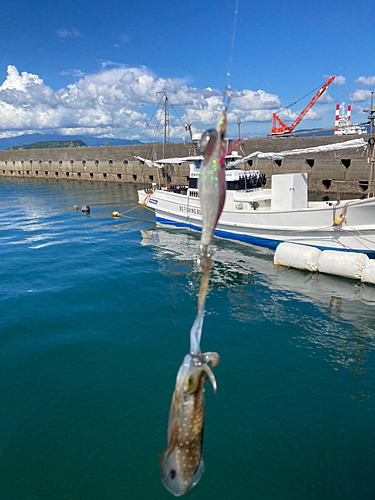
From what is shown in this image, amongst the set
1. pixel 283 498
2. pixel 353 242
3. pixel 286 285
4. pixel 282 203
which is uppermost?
pixel 282 203

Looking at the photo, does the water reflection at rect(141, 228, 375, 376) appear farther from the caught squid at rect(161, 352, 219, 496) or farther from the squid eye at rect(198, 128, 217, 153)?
the squid eye at rect(198, 128, 217, 153)

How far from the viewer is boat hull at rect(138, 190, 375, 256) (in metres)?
17.1

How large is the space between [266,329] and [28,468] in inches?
289

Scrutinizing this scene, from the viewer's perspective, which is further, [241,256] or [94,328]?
[241,256]

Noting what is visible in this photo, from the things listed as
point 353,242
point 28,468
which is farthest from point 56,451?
point 353,242

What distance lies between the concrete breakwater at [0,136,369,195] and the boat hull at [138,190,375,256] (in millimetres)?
1774

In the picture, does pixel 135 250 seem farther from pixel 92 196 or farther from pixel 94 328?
pixel 92 196

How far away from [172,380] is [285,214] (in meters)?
13.8

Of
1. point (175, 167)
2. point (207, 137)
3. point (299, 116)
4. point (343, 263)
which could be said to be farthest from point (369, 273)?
point (299, 116)

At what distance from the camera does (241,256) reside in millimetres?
19391

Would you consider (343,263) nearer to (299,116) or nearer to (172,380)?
(172,380)

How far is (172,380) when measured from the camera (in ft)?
28.2

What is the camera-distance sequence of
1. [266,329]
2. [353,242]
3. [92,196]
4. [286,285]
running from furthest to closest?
[92,196] → [353,242] → [286,285] → [266,329]

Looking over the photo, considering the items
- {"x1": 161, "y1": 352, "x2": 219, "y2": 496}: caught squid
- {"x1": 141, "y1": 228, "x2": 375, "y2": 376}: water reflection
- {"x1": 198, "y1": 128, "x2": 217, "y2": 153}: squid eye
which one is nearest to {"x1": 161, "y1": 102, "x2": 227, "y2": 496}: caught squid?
{"x1": 161, "y1": 352, "x2": 219, "y2": 496}: caught squid
